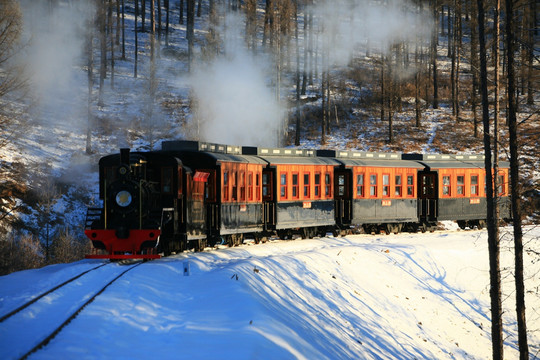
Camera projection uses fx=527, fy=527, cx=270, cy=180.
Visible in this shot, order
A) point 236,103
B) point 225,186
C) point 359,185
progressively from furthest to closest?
point 236,103, point 359,185, point 225,186

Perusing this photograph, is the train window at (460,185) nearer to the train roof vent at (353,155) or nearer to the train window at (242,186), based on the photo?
the train roof vent at (353,155)

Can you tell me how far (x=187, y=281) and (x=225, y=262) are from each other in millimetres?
2761

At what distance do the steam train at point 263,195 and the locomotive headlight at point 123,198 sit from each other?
27mm

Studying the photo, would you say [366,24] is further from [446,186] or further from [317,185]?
[317,185]

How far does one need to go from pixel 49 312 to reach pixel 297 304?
5397 mm

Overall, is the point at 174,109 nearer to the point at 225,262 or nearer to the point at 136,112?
the point at 136,112

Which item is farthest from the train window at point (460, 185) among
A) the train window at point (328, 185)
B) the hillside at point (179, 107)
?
the train window at point (328, 185)

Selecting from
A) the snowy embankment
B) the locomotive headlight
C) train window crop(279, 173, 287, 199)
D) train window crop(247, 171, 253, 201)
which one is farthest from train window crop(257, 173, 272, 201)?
the locomotive headlight

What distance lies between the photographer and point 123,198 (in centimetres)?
1421

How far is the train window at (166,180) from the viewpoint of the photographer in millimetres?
15484

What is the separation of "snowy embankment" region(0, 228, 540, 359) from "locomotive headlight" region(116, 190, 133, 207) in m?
1.77

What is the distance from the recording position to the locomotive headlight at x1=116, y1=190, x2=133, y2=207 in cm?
1417

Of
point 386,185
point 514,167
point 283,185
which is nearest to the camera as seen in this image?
point 514,167

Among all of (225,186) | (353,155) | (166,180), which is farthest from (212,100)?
(166,180)
